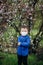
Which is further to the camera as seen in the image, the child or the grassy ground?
the grassy ground

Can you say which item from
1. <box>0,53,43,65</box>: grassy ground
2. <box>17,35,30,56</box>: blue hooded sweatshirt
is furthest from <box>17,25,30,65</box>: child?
<box>0,53,43,65</box>: grassy ground

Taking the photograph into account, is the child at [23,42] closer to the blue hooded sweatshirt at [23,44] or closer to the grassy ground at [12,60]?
the blue hooded sweatshirt at [23,44]

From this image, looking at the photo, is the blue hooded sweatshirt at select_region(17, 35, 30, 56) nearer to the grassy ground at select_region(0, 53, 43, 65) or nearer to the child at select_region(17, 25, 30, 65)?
the child at select_region(17, 25, 30, 65)

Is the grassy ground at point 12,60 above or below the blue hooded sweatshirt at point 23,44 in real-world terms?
below

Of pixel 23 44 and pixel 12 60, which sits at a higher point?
pixel 23 44

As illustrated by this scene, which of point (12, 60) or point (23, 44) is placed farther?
point (12, 60)

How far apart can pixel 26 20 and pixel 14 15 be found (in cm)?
74

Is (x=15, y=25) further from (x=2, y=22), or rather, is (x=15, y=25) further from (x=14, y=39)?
(x=2, y=22)

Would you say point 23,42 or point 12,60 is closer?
point 23,42

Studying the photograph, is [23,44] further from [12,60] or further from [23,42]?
[12,60]

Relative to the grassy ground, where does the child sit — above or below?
above

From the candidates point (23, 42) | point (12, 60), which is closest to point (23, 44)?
point (23, 42)

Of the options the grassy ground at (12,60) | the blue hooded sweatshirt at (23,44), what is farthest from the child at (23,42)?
the grassy ground at (12,60)

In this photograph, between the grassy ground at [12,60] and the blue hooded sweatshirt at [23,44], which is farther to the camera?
the grassy ground at [12,60]
